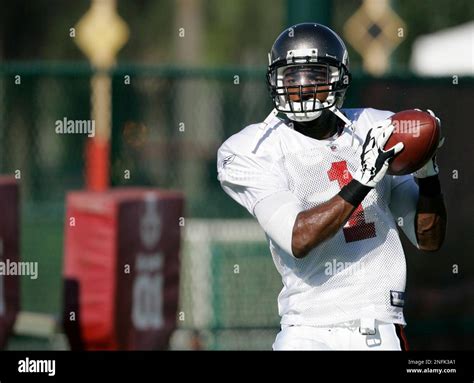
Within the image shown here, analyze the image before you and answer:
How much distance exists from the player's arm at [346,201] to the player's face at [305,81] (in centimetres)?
28

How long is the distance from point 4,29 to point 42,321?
13.0 m

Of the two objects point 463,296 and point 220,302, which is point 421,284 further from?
point 220,302

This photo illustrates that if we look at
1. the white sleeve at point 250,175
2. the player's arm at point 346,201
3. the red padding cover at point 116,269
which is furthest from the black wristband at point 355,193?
the red padding cover at point 116,269

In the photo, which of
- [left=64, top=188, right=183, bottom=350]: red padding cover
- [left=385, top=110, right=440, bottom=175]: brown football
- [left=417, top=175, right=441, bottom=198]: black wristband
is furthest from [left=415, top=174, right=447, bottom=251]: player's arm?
[left=64, top=188, right=183, bottom=350]: red padding cover

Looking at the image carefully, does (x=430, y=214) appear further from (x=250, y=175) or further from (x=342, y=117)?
(x=250, y=175)

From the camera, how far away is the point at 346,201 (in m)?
3.54

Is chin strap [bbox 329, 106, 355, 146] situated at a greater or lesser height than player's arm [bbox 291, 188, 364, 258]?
greater

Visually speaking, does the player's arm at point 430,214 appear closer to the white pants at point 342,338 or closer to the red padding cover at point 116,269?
the white pants at point 342,338

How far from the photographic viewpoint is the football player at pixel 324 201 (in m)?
3.75

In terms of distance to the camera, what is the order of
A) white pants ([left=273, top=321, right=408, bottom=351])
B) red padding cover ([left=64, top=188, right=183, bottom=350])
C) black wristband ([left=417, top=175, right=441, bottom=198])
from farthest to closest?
red padding cover ([left=64, top=188, right=183, bottom=350]) < black wristband ([left=417, top=175, right=441, bottom=198]) < white pants ([left=273, top=321, right=408, bottom=351])

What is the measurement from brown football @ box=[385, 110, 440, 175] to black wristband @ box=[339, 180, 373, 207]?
150 millimetres

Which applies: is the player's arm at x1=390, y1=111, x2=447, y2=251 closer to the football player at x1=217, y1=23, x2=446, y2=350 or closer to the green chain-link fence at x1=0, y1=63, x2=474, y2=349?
the football player at x1=217, y1=23, x2=446, y2=350

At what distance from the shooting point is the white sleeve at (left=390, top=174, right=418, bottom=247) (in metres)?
3.93

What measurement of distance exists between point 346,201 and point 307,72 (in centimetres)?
54
